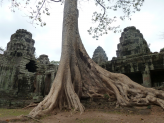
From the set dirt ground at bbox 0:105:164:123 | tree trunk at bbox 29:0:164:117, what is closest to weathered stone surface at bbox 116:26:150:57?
tree trunk at bbox 29:0:164:117

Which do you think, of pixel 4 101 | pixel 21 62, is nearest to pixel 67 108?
pixel 4 101

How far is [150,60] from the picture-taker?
275 inches

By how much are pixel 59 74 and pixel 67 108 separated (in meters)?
1.27

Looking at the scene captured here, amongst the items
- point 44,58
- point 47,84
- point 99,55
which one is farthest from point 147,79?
point 44,58

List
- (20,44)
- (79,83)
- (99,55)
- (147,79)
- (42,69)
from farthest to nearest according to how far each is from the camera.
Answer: (99,55), (20,44), (42,69), (147,79), (79,83)

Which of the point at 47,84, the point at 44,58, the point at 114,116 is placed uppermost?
the point at 44,58

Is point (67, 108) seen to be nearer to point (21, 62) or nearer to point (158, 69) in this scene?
point (158, 69)

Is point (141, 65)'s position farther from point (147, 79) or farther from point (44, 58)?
point (44, 58)

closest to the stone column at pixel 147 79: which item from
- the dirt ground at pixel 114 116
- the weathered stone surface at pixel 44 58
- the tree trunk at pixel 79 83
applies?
the tree trunk at pixel 79 83

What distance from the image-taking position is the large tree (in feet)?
14.5

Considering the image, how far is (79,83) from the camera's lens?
5605 millimetres

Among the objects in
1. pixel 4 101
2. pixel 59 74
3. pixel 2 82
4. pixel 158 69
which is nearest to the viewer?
pixel 59 74

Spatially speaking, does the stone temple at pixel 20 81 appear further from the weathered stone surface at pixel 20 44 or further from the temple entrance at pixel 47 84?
the weathered stone surface at pixel 20 44

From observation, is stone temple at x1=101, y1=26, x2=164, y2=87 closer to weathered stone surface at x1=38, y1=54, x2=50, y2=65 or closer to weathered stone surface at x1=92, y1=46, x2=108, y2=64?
weathered stone surface at x1=92, y1=46, x2=108, y2=64
